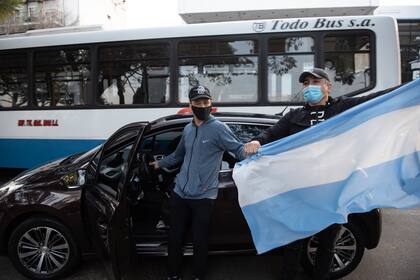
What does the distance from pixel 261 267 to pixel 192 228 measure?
42.8 inches

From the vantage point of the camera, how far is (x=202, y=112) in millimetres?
3547

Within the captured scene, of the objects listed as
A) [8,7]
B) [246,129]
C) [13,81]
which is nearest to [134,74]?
[13,81]

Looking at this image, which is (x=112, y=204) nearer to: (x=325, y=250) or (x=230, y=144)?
(x=230, y=144)

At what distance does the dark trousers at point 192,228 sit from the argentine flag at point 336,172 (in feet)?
1.36

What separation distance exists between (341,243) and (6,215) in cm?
304

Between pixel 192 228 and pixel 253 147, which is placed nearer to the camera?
pixel 253 147

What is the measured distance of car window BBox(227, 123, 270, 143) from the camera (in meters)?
4.06

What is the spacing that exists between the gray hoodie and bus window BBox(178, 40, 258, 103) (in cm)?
368

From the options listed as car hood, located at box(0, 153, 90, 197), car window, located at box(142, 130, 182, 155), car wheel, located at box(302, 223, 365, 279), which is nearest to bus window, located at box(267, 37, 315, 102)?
car window, located at box(142, 130, 182, 155)

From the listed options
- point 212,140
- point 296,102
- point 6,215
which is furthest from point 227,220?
point 296,102

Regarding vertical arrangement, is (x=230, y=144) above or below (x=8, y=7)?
below

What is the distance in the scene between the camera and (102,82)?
303 inches

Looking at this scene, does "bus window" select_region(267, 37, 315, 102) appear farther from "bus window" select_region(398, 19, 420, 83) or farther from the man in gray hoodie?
the man in gray hoodie

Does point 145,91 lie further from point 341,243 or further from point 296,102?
point 341,243
